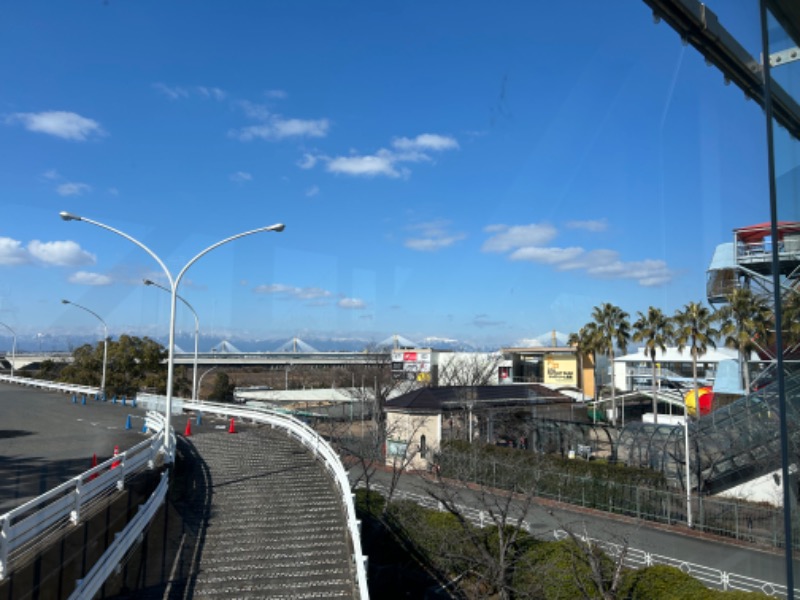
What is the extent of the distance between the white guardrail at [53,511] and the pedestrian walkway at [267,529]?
159 centimetres

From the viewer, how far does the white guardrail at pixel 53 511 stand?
593cm

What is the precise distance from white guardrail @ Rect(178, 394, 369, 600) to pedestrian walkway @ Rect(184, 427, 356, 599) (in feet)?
1.13

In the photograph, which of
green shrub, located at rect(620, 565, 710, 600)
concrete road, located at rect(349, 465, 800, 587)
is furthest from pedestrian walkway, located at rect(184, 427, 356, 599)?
green shrub, located at rect(620, 565, 710, 600)

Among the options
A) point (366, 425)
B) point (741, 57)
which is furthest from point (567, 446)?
point (741, 57)

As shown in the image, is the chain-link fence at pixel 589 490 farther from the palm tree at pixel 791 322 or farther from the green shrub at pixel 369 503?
the palm tree at pixel 791 322

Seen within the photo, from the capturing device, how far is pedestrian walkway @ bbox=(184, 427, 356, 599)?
851 centimetres

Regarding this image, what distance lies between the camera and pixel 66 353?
197ft

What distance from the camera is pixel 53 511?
7.17 m

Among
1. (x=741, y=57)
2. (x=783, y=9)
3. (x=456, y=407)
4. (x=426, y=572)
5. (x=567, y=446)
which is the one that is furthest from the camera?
(x=456, y=407)

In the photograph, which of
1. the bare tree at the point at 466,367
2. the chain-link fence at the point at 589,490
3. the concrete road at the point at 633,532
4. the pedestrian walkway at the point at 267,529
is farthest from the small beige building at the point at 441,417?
the bare tree at the point at 466,367

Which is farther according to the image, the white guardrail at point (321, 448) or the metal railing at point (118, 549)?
the white guardrail at point (321, 448)

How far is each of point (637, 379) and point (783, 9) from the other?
4869 cm

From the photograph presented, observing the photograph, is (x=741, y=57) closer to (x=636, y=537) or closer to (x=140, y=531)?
(x=140, y=531)

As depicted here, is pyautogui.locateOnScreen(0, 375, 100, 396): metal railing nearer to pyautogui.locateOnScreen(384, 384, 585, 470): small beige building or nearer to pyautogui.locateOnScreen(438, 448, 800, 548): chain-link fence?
pyautogui.locateOnScreen(384, 384, 585, 470): small beige building
